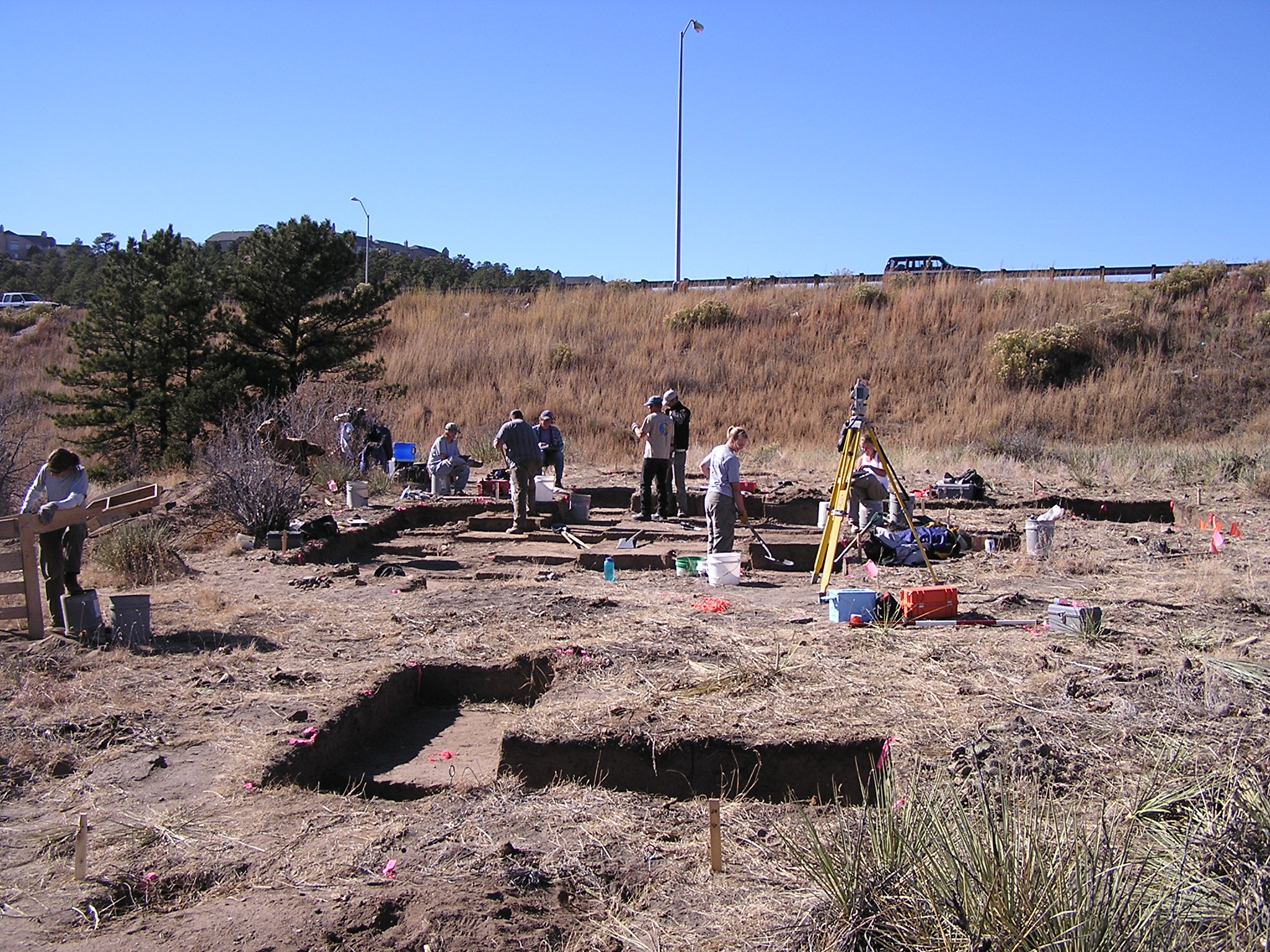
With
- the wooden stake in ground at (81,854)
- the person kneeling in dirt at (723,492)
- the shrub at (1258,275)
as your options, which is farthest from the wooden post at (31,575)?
the shrub at (1258,275)

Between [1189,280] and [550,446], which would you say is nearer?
[550,446]

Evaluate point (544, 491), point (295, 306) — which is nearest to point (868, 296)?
point (295, 306)

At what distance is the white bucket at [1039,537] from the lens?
9.85 meters

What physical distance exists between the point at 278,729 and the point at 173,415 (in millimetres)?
16736

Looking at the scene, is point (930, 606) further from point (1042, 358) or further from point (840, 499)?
point (1042, 358)

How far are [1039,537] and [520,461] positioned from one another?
5.74 m

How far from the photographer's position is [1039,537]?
9961 mm

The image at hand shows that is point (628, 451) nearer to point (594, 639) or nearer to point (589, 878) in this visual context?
point (594, 639)

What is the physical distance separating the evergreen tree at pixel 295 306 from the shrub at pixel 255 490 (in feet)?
30.5

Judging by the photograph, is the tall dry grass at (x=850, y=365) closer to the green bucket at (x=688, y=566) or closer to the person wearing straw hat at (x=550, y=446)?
the person wearing straw hat at (x=550, y=446)

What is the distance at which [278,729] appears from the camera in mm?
5363

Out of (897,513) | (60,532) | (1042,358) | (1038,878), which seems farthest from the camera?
(1042,358)

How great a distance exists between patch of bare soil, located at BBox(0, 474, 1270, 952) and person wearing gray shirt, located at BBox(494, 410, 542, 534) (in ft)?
8.83

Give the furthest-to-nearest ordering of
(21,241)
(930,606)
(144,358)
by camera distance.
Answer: (21,241) < (144,358) < (930,606)
